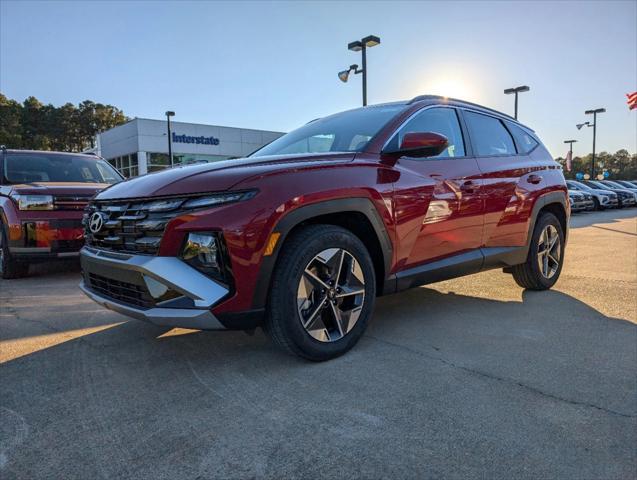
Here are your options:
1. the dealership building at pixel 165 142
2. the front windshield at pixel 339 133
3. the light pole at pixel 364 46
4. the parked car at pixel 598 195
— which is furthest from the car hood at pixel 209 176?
the dealership building at pixel 165 142

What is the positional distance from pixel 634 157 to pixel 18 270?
96419mm

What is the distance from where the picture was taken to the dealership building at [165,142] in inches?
1209

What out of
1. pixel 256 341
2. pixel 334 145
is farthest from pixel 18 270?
pixel 334 145

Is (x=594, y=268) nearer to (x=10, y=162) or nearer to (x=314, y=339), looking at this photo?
(x=314, y=339)

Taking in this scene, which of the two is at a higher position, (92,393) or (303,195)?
(303,195)

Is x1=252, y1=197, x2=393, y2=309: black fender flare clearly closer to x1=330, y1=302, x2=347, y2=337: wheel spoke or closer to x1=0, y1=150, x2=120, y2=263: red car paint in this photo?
x1=330, y1=302, x2=347, y2=337: wheel spoke

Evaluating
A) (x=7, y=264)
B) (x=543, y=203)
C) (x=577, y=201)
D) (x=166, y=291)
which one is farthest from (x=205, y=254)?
(x=577, y=201)

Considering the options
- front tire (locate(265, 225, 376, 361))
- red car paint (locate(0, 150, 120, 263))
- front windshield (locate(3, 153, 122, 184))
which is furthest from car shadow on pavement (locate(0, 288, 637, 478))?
front windshield (locate(3, 153, 122, 184))

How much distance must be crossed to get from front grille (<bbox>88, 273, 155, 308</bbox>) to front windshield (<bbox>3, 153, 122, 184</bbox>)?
11.4ft

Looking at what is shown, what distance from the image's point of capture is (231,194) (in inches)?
93.7

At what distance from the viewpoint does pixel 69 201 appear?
5.21 m

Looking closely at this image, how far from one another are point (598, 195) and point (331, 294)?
2429 centimetres

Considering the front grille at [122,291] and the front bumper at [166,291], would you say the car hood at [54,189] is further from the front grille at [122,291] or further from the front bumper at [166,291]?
the front bumper at [166,291]

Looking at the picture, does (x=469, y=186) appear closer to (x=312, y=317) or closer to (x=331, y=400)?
(x=312, y=317)
